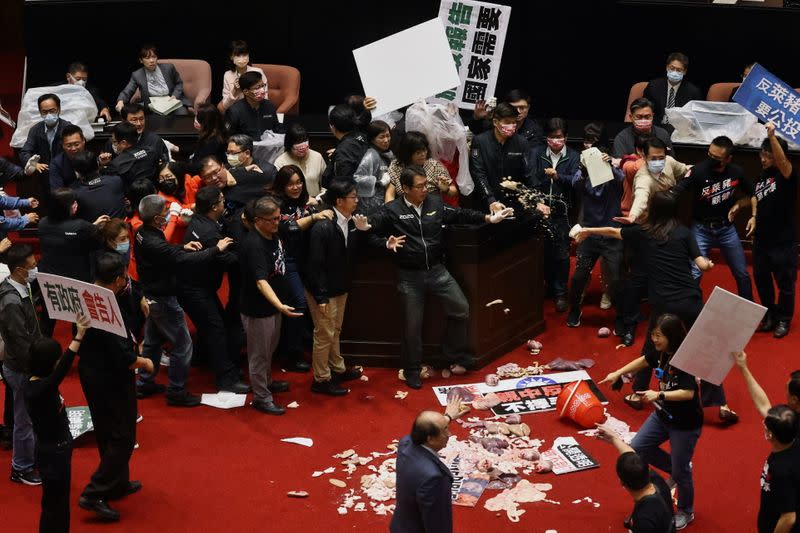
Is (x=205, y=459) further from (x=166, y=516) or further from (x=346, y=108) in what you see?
(x=346, y=108)

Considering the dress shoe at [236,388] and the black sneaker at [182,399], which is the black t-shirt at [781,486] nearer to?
the dress shoe at [236,388]

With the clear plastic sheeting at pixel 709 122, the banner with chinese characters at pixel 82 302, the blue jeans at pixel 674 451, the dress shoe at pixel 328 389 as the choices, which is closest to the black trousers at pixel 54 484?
the banner with chinese characters at pixel 82 302

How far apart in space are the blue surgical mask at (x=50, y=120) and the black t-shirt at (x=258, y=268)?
2.95 metres

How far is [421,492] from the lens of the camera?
5027 mm

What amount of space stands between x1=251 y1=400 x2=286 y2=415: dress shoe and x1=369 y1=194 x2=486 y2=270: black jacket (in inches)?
52.9

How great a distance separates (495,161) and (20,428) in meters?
4.09

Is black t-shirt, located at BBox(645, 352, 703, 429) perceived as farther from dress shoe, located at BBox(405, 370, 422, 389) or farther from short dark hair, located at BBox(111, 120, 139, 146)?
short dark hair, located at BBox(111, 120, 139, 146)

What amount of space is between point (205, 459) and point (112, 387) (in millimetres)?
1084

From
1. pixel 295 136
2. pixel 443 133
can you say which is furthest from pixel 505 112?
pixel 295 136

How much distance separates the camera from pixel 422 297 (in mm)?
7863

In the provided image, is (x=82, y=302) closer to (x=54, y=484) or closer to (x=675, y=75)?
(x=54, y=484)

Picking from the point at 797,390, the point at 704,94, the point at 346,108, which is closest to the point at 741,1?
the point at 704,94

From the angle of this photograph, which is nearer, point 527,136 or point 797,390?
point 797,390

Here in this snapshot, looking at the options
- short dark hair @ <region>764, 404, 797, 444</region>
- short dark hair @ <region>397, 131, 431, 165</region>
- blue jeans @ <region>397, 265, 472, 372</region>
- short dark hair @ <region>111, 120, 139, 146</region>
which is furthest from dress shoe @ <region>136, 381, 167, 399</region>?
short dark hair @ <region>764, 404, 797, 444</region>
